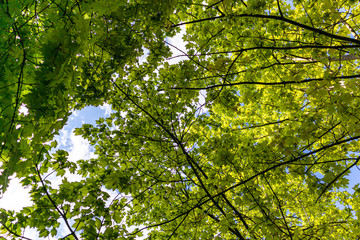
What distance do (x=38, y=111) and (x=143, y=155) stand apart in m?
2.46

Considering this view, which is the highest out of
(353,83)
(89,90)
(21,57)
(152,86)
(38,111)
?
(152,86)

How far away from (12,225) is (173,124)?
259 cm

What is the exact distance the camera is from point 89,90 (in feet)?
9.93

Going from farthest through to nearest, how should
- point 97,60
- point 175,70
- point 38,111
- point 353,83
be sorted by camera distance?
1. point 175,70
2. point 97,60
3. point 353,83
4. point 38,111

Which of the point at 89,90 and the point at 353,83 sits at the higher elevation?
the point at 89,90

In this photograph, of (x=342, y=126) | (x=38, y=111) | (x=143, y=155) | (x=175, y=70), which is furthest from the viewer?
(x=143, y=155)

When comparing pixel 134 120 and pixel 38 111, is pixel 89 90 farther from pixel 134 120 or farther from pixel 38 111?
pixel 38 111

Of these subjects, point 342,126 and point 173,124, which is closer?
point 342,126

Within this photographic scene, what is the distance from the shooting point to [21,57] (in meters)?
1.35

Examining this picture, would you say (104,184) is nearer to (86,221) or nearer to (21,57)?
(86,221)

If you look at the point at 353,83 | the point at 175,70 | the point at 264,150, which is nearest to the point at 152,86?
the point at 175,70

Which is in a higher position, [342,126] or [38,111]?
[342,126]

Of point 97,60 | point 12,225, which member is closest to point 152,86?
point 97,60

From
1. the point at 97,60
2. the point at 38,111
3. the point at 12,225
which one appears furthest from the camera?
the point at 97,60
